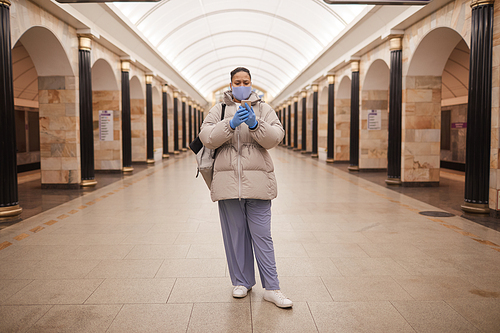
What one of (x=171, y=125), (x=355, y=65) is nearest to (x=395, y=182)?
(x=355, y=65)

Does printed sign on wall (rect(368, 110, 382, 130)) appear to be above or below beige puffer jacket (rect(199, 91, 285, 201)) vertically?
A: above

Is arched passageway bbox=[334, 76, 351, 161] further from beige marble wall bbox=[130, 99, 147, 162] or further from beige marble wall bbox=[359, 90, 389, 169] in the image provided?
beige marble wall bbox=[130, 99, 147, 162]

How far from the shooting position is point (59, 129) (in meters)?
11.3

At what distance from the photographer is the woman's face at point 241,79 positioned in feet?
11.3

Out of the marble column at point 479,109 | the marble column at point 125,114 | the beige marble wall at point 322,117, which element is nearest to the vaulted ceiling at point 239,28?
the marble column at point 125,114

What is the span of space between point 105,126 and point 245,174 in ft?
44.2

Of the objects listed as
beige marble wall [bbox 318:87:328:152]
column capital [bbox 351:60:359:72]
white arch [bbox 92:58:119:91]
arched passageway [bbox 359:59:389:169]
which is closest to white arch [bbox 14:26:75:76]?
white arch [bbox 92:58:119:91]

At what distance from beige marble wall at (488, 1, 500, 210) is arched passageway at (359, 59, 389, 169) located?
349 inches

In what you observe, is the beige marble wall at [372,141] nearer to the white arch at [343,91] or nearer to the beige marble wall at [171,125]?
the white arch at [343,91]

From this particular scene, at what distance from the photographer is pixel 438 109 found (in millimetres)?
11883

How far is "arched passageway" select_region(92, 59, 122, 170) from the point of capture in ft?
50.5

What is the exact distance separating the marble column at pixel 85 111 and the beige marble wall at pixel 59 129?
0.18m

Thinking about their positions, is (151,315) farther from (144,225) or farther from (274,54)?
(274,54)

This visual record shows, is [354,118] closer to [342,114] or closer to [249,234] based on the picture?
[342,114]
